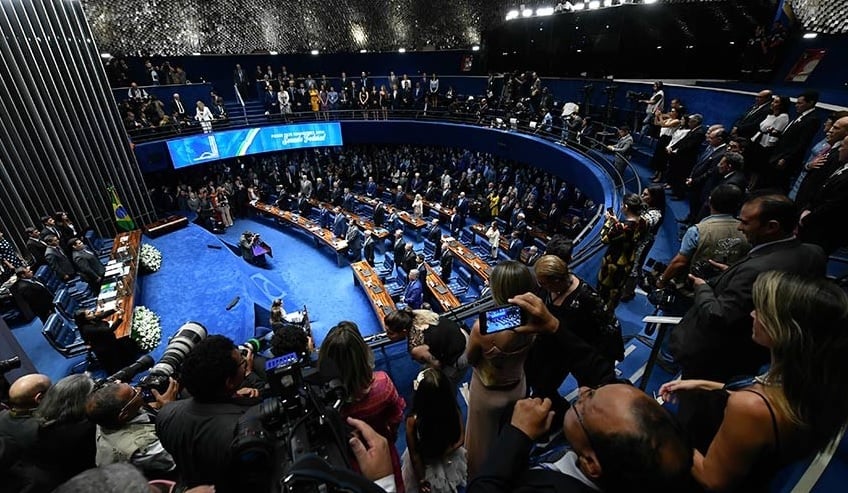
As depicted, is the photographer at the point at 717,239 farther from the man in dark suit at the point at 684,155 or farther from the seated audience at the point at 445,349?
the man in dark suit at the point at 684,155

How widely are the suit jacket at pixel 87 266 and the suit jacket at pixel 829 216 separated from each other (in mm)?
11208

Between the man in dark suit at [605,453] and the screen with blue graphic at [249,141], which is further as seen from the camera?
the screen with blue graphic at [249,141]

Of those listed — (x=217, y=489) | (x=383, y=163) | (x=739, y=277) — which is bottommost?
(x=383, y=163)

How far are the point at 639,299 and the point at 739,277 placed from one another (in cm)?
298

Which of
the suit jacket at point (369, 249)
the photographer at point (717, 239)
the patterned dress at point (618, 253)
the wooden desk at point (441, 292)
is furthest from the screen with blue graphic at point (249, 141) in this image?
the photographer at point (717, 239)

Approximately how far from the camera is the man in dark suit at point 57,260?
7.84m

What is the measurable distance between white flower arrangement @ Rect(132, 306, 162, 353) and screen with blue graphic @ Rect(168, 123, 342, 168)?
928cm

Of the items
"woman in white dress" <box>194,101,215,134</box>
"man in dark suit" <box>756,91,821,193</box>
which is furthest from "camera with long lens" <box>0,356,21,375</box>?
"woman in white dress" <box>194,101,215,134</box>

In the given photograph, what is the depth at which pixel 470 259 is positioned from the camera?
10625mm

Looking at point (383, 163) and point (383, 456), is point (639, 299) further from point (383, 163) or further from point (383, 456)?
point (383, 163)

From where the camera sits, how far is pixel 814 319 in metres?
1.19

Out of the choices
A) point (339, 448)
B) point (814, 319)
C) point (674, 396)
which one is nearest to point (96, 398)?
point (339, 448)

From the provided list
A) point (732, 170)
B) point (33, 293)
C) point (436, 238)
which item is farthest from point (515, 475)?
point (436, 238)

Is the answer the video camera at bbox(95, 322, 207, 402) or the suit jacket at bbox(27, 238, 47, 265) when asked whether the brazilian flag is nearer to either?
the suit jacket at bbox(27, 238, 47, 265)
